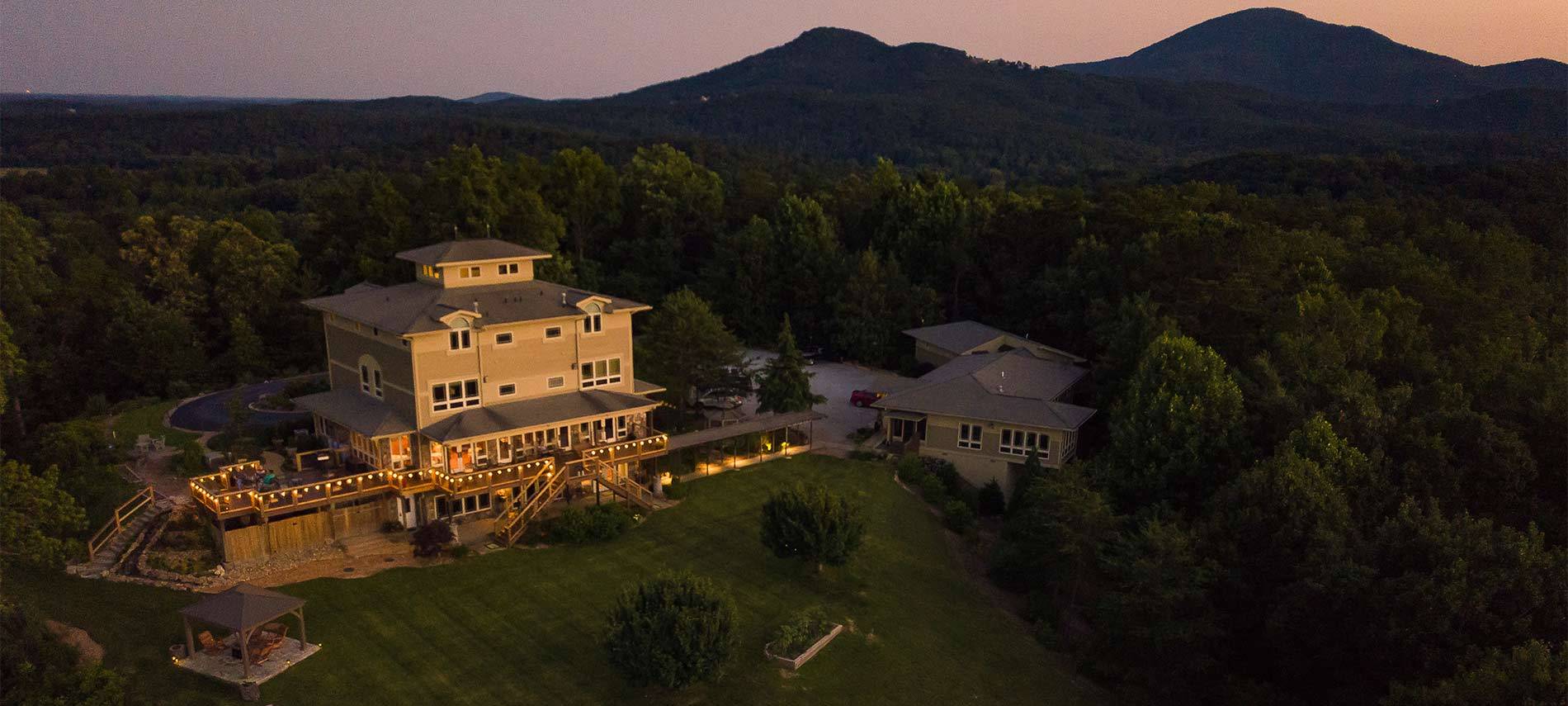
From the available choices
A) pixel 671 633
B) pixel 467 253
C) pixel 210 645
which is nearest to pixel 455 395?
pixel 467 253

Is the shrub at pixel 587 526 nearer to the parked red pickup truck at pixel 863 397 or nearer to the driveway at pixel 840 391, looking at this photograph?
the driveway at pixel 840 391

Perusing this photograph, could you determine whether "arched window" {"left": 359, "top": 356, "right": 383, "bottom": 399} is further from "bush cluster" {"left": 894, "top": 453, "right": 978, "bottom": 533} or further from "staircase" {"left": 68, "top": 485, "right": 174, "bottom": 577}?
"bush cluster" {"left": 894, "top": 453, "right": 978, "bottom": 533}

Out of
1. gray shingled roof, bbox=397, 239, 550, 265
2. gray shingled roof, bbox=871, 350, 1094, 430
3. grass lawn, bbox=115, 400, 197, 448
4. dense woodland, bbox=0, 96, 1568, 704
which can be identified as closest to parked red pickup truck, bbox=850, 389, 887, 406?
gray shingled roof, bbox=871, 350, 1094, 430

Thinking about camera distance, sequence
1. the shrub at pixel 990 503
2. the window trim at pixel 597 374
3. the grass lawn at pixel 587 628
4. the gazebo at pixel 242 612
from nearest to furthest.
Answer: the gazebo at pixel 242 612 < the grass lawn at pixel 587 628 < the window trim at pixel 597 374 < the shrub at pixel 990 503

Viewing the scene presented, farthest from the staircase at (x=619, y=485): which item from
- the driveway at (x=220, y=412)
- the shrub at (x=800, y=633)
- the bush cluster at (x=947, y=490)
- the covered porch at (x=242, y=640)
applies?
the driveway at (x=220, y=412)

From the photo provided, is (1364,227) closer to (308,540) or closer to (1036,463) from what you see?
(1036,463)

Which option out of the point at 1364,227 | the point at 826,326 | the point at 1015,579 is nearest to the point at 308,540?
the point at 1015,579

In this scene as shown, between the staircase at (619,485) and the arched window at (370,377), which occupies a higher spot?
the arched window at (370,377)
